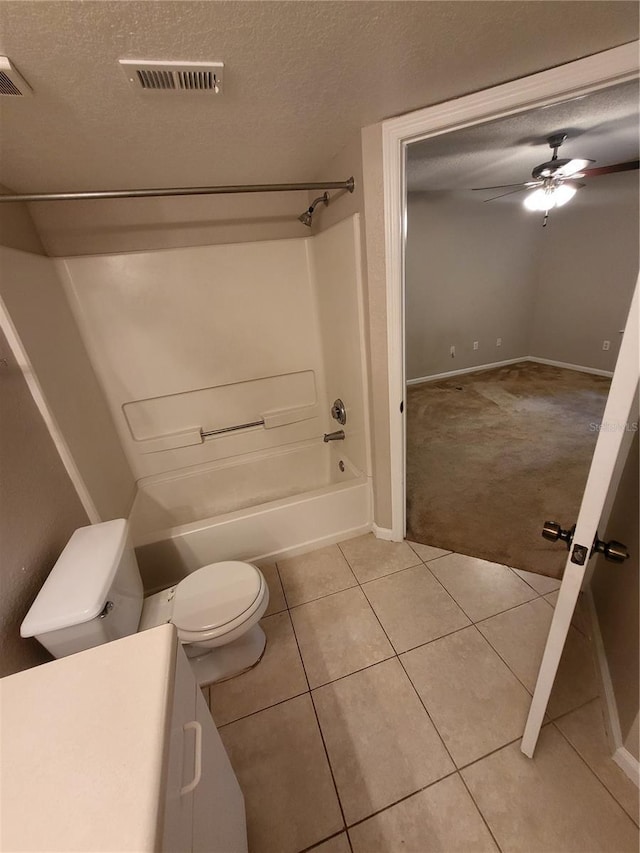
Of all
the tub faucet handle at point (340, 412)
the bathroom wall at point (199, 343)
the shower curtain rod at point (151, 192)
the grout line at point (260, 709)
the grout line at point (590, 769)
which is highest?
the shower curtain rod at point (151, 192)

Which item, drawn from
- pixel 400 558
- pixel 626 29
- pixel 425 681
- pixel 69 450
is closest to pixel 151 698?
pixel 425 681

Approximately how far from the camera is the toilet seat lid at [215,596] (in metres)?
1.23

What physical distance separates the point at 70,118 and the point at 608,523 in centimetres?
235

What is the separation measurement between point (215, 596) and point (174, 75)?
1.67 m

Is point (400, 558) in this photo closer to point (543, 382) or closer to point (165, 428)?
point (165, 428)

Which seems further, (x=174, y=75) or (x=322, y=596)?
(x=322, y=596)

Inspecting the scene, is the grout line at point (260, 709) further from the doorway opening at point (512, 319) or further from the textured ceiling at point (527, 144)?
the textured ceiling at point (527, 144)

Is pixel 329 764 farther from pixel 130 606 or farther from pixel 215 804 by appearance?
pixel 130 606

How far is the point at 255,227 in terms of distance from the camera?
2.02 metres

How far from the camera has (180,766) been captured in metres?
0.59

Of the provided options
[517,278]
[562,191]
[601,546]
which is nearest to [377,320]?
[601,546]

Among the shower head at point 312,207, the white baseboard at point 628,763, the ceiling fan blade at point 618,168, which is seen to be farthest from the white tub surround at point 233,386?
the ceiling fan blade at point 618,168

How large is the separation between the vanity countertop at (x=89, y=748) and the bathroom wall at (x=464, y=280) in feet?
14.0

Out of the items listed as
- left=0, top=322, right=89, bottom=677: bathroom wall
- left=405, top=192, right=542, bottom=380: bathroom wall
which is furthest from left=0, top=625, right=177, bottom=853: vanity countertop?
left=405, top=192, right=542, bottom=380: bathroom wall
